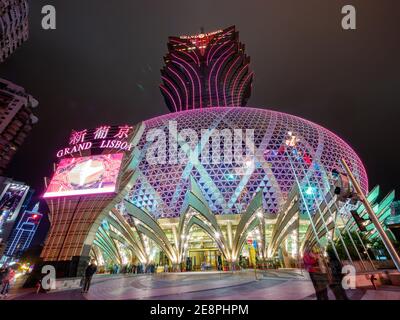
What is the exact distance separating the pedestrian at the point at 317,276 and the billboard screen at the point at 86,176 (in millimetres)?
20096

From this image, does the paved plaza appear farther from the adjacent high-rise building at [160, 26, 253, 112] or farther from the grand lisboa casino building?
the adjacent high-rise building at [160, 26, 253, 112]

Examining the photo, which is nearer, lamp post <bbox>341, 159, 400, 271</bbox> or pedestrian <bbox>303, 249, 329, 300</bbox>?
pedestrian <bbox>303, 249, 329, 300</bbox>

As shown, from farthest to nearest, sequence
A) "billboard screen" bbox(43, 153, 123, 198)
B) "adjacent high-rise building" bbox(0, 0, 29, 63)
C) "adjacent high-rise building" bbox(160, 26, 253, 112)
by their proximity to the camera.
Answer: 1. "adjacent high-rise building" bbox(160, 26, 253, 112)
2. "adjacent high-rise building" bbox(0, 0, 29, 63)
3. "billboard screen" bbox(43, 153, 123, 198)

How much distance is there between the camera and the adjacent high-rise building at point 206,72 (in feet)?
315

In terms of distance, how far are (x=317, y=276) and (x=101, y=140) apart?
26626 mm

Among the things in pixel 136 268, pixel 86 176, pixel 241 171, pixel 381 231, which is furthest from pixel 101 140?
pixel 241 171

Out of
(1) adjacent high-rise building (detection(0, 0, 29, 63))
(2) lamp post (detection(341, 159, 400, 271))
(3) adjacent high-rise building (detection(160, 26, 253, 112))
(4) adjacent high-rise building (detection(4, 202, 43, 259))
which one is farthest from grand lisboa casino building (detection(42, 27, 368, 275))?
(4) adjacent high-rise building (detection(4, 202, 43, 259))

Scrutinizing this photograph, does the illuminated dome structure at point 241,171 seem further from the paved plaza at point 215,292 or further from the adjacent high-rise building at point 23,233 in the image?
the adjacent high-rise building at point 23,233

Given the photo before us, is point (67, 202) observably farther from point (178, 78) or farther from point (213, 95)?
point (178, 78)

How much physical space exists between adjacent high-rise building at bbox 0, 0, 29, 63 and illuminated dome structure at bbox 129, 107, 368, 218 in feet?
220

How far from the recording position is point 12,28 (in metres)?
86.8

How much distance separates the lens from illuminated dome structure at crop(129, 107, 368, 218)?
4981 centimetres
